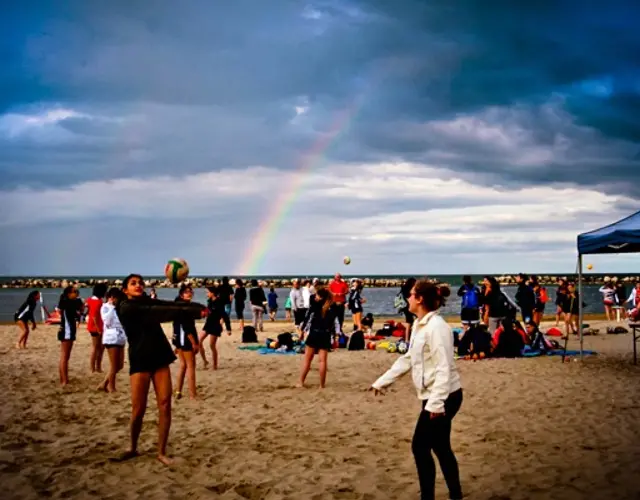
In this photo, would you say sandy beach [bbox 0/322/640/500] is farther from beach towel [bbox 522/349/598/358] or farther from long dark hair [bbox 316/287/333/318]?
beach towel [bbox 522/349/598/358]

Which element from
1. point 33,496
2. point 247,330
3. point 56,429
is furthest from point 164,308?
point 247,330

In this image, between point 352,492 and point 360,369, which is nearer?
point 352,492

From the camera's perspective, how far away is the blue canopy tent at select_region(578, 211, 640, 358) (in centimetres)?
1098

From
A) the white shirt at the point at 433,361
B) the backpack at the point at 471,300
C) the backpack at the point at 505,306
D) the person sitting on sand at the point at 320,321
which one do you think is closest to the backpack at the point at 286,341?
the backpack at the point at 471,300

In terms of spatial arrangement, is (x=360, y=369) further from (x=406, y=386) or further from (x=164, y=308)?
(x=164, y=308)

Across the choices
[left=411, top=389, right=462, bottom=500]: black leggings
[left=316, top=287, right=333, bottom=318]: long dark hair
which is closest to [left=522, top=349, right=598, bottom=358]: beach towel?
[left=316, top=287, right=333, bottom=318]: long dark hair

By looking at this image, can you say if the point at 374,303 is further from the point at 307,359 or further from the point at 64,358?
the point at 64,358

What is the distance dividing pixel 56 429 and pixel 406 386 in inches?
208

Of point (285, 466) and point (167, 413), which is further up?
point (167, 413)

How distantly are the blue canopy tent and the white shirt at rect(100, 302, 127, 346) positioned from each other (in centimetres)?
810

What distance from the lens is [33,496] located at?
540 cm

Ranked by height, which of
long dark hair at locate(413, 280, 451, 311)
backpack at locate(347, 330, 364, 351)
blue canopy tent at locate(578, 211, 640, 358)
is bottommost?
backpack at locate(347, 330, 364, 351)

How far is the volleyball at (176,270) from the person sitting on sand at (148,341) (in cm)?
113

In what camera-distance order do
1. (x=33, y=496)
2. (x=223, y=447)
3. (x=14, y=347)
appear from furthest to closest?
(x=14, y=347) → (x=223, y=447) → (x=33, y=496)
